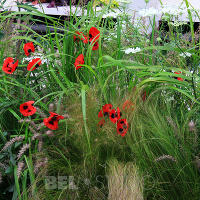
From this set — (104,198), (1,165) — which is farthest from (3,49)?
(104,198)

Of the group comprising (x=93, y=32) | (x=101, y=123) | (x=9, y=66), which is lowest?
(x=101, y=123)

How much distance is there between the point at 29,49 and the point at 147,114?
32.6 inches

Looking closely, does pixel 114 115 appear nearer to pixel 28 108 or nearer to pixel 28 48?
pixel 28 108

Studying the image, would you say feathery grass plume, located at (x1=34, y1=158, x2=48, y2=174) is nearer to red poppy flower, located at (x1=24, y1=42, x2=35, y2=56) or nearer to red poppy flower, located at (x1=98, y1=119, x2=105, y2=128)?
red poppy flower, located at (x1=98, y1=119, x2=105, y2=128)

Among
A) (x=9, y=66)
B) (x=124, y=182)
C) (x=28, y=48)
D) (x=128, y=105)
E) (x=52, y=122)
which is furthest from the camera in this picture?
(x=28, y=48)

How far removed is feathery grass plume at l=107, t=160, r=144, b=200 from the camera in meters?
1.40

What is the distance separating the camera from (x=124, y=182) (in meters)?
1.46

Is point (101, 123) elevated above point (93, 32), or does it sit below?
below

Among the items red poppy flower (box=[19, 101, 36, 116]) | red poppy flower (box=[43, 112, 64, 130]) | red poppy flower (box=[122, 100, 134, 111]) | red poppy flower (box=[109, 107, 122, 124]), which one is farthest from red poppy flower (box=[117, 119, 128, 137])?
red poppy flower (box=[19, 101, 36, 116])

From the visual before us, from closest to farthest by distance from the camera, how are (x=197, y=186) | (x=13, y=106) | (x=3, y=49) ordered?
1. (x=197, y=186)
2. (x=13, y=106)
3. (x=3, y=49)

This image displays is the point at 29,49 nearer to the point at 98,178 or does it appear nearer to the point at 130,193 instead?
the point at 98,178

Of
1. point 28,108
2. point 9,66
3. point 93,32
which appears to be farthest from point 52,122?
point 93,32

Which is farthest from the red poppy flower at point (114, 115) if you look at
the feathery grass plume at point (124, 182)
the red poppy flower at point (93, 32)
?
the red poppy flower at point (93, 32)

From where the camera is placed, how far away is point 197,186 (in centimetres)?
Result: 152
